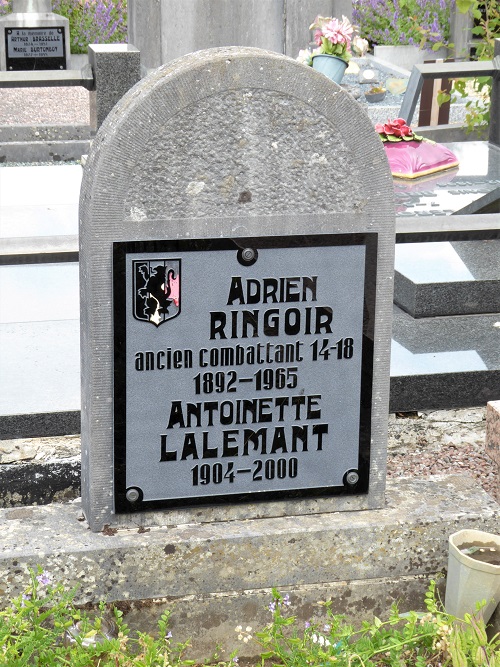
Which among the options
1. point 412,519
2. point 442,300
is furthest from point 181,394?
point 442,300

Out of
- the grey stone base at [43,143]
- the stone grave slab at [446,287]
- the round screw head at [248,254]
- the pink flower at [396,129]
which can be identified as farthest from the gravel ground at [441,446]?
the grey stone base at [43,143]

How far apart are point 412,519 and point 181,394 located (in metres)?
0.74

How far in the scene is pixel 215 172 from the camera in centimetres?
286

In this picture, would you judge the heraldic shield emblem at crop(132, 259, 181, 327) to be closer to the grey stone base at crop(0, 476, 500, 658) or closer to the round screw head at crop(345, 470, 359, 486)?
the grey stone base at crop(0, 476, 500, 658)

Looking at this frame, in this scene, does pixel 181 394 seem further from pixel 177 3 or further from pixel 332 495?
pixel 177 3

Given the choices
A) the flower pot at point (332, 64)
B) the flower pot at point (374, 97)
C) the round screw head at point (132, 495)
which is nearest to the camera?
the round screw head at point (132, 495)

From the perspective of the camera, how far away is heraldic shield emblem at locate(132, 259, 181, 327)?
9.43 ft

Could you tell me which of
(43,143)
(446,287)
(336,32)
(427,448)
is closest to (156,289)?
(427,448)

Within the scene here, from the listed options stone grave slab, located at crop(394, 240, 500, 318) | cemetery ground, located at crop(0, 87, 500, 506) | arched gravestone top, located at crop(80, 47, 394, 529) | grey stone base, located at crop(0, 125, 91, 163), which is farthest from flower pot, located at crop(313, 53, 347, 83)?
arched gravestone top, located at crop(80, 47, 394, 529)

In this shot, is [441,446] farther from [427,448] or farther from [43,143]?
[43,143]

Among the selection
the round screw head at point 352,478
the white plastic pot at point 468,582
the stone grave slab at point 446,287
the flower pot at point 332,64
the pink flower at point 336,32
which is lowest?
the white plastic pot at point 468,582

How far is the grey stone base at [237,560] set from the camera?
2935 mm

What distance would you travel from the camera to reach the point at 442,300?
4.92 m

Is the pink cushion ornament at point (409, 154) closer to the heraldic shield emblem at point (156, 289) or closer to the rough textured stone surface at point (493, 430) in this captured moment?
the rough textured stone surface at point (493, 430)
